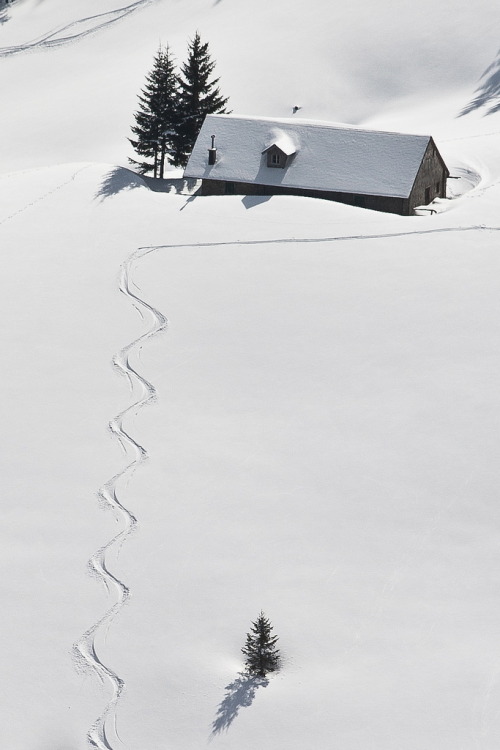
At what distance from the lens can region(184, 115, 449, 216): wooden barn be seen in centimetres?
4766

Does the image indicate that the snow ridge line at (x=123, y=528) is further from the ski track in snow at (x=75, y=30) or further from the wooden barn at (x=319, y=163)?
the ski track in snow at (x=75, y=30)

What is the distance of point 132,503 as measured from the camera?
28.6 m

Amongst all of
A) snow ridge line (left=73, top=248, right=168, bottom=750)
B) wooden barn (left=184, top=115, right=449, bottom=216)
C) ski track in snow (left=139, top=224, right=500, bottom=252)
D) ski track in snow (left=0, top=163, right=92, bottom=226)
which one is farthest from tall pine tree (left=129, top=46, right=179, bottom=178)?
snow ridge line (left=73, top=248, right=168, bottom=750)

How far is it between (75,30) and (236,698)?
8060 cm

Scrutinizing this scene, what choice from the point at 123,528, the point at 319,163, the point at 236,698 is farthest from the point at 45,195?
the point at 236,698

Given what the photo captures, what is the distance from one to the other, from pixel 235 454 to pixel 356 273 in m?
12.0

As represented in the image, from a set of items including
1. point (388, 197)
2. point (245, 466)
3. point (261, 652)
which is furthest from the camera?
point (388, 197)

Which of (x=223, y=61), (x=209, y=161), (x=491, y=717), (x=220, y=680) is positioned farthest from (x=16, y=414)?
(x=223, y=61)

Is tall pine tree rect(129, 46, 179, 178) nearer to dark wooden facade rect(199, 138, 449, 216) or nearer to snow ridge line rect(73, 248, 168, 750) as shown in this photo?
dark wooden facade rect(199, 138, 449, 216)

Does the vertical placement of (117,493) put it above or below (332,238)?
below

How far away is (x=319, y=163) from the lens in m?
49.5

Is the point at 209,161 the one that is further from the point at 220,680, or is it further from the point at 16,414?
the point at 220,680

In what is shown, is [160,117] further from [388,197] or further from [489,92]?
[489,92]

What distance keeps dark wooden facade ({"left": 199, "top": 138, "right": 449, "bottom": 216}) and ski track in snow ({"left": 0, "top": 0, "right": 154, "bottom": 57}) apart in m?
45.3
